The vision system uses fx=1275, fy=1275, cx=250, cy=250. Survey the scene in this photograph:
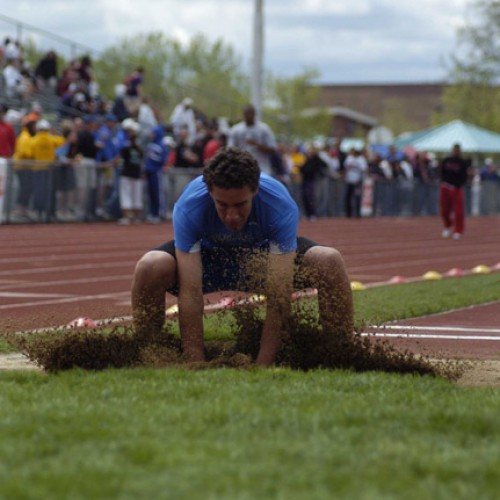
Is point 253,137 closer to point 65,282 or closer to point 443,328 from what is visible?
point 65,282

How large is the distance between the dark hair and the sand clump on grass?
0.99 m

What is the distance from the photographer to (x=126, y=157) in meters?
25.3

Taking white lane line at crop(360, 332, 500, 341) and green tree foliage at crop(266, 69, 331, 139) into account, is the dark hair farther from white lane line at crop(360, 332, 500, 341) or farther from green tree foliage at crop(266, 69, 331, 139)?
green tree foliage at crop(266, 69, 331, 139)

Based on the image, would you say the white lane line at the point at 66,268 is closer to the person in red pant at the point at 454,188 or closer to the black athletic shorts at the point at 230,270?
the black athletic shorts at the point at 230,270

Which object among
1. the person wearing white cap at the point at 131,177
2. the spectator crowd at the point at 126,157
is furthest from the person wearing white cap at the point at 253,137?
the person wearing white cap at the point at 131,177

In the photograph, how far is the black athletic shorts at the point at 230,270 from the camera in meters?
6.88

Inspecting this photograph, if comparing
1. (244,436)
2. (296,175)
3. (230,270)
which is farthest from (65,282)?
(296,175)

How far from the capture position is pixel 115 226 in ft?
80.8

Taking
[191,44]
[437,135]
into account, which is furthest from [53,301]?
[191,44]

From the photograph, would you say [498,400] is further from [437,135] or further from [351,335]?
[437,135]

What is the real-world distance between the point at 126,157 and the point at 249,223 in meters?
18.9

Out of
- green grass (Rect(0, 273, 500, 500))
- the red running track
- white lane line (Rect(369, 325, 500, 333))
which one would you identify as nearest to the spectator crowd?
the red running track

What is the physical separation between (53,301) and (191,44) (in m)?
85.3

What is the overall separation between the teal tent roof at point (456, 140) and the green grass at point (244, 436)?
148ft
